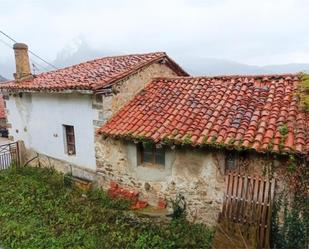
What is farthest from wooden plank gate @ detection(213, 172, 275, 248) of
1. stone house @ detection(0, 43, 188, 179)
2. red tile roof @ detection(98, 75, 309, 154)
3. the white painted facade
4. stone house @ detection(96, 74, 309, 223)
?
the white painted facade

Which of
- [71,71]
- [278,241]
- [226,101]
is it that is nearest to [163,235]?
[278,241]

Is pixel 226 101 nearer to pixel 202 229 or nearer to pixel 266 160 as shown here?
pixel 266 160

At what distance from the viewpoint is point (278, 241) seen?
21.6ft

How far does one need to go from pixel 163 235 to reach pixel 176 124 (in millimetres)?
2872

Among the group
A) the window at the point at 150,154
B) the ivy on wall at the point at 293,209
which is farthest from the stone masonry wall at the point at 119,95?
the ivy on wall at the point at 293,209

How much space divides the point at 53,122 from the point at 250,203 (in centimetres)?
800

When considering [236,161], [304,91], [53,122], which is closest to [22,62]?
[53,122]

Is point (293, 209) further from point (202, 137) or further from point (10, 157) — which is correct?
point (10, 157)

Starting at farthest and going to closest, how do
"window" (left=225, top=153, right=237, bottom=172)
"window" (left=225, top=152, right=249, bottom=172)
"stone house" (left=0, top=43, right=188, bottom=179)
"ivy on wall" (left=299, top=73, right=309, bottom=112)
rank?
"stone house" (left=0, top=43, right=188, bottom=179) < "ivy on wall" (left=299, top=73, right=309, bottom=112) < "window" (left=225, top=153, right=237, bottom=172) < "window" (left=225, top=152, right=249, bottom=172)

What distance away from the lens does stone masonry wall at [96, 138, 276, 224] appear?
24.5 ft

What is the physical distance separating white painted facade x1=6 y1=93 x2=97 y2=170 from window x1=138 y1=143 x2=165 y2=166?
1925 millimetres

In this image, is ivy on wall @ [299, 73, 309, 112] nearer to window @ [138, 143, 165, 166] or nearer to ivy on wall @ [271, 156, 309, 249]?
ivy on wall @ [271, 156, 309, 249]

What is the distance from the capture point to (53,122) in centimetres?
1155

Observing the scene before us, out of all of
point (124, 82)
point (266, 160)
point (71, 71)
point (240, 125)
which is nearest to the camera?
point (266, 160)
